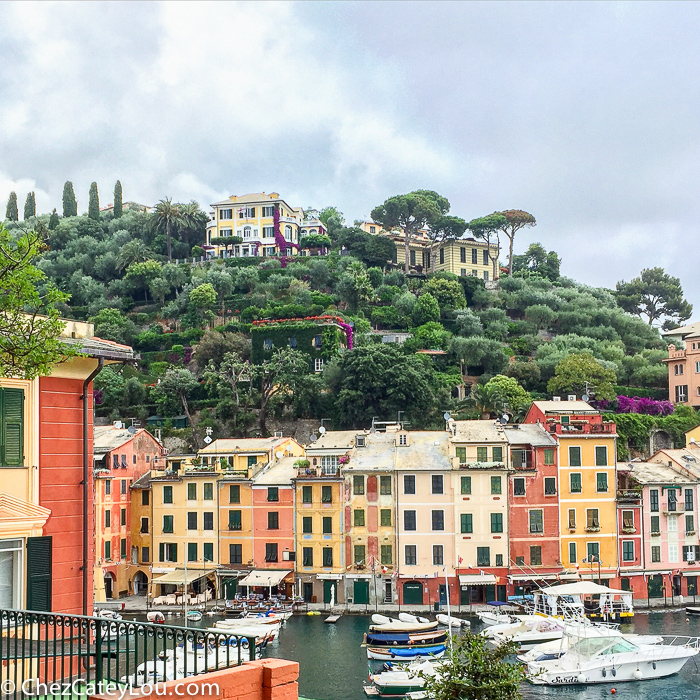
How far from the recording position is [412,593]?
57.3 meters

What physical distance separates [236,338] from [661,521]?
46.8 metres

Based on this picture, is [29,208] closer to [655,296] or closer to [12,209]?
[12,209]

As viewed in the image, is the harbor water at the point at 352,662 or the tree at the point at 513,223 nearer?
the harbor water at the point at 352,662

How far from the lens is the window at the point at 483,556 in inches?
2265

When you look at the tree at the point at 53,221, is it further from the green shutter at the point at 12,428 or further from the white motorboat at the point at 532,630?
the green shutter at the point at 12,428

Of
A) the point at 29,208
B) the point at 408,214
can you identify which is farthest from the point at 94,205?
the point at 408,214

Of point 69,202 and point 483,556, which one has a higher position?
point 69,202

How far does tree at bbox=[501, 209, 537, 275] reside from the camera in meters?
128

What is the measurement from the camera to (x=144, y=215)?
129250 mm

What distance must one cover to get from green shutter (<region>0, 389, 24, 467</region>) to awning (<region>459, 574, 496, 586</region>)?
42.7 m

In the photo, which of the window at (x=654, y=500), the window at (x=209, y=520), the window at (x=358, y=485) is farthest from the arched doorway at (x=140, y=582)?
the window at (x=654, y=500)

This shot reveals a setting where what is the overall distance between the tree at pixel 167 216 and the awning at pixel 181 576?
222 ft

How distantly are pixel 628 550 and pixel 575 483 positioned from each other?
5420mm

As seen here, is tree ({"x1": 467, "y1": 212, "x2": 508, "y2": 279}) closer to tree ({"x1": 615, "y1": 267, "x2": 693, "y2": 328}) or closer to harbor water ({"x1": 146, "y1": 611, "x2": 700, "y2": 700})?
tree ({"x1": 615, "y1": 267, "x2": 693, "y2": 328})
